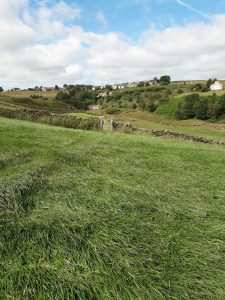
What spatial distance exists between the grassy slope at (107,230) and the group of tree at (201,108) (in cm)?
7875

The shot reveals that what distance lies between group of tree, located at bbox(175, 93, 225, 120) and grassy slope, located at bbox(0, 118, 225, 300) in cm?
7875

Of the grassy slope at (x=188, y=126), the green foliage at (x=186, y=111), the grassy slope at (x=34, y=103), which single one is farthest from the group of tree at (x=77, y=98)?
the green foliage at (x=186, y=111)

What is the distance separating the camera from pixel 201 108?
83.2m

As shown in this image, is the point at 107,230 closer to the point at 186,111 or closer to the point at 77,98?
the point at 186,111

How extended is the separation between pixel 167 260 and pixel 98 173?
3001 millimetres

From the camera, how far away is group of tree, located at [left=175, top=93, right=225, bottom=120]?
81.6m

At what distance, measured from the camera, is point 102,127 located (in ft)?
54.9

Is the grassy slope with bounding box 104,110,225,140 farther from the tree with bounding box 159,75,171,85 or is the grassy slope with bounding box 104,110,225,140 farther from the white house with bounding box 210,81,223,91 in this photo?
the tree with bounding box 159,75,171,85

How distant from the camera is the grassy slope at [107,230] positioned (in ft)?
9.57

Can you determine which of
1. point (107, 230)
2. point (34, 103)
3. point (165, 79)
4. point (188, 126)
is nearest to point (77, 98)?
point (34, 103)

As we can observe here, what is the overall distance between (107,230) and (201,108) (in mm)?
83384

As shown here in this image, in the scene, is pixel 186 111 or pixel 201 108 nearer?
pixel 201 108

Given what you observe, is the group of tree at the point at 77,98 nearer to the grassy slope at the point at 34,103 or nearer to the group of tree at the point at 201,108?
the grassy slope at the point at 34,103

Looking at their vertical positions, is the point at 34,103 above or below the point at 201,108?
above
